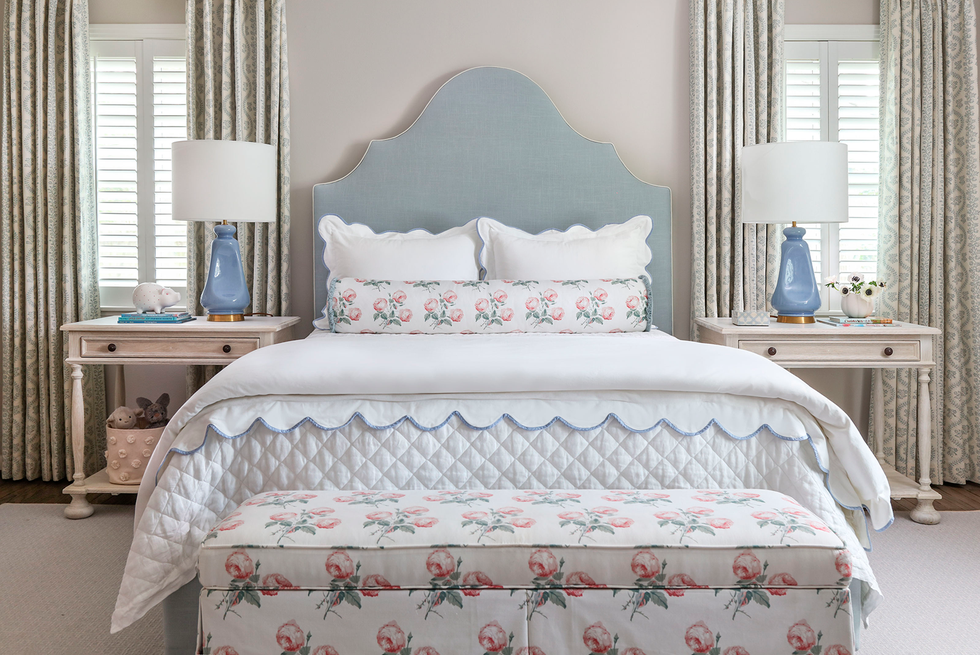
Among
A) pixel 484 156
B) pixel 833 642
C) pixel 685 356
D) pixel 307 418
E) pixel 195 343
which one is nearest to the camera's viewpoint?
pixel 833 642

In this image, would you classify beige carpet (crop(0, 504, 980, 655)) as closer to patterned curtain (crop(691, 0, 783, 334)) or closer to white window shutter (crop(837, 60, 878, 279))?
patterned curtain (crop(691, 0, 783, 334))

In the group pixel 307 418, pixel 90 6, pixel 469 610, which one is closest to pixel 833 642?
pixel 469 610

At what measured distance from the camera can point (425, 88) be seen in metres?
3.34

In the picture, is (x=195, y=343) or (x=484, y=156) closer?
(x=195, y=343)

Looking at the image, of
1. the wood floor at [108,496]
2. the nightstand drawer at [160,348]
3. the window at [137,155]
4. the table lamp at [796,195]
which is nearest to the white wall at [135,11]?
the window at [137,155]

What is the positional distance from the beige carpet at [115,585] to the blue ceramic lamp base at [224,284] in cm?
89

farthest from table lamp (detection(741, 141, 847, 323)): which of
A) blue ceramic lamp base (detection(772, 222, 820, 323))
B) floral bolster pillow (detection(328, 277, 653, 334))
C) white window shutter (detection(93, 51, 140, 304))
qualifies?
white window shutter (detection(93, 51, 140, 304))

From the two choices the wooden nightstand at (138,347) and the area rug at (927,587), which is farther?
the wooden nightstand at (138,347)

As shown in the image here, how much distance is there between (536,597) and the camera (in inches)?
52.7

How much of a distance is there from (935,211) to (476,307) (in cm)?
210

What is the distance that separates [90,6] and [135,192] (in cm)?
87

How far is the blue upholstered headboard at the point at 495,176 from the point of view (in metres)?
3.26

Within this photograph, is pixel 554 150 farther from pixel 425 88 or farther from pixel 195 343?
pixel 195 343

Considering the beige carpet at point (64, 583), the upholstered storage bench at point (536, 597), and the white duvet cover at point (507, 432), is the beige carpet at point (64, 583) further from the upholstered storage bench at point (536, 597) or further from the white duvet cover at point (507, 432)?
the upholstered storage bench at point (536, 597)
